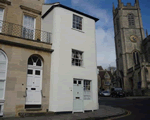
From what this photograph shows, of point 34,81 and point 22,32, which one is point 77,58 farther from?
point 22,32

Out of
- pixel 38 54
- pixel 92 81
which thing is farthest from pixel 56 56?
pixel 92 81

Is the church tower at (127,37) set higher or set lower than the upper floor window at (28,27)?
higher

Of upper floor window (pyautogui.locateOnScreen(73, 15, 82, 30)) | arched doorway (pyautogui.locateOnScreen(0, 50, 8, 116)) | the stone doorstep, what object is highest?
upper floor window (pyautogui.locateOnScreen(73, 15, 82, 30))

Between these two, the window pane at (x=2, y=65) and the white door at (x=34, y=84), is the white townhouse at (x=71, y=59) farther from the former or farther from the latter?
the window pane at (x=2, y=65)

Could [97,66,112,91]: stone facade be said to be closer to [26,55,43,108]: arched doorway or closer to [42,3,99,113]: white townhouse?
[42,3,99,113]: white townhouse

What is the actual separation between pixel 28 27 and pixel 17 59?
3.83m

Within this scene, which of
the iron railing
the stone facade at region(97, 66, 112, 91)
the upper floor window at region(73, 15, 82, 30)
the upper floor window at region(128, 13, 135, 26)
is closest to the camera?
the iron railing

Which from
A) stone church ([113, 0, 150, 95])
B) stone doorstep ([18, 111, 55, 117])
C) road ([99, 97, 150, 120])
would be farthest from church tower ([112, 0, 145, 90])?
stone doorstep ([18, 111, 55, 117])

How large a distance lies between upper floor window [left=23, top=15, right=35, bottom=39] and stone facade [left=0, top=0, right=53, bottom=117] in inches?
17.4

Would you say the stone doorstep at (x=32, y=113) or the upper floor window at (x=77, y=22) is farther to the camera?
the upper floor window at (x=77, y=22)

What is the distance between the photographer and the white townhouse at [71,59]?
11.2m

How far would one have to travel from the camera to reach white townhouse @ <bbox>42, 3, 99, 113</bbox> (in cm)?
1116

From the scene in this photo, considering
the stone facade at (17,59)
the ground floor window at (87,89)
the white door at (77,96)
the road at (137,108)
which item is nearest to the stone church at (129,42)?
the road at (137,108)

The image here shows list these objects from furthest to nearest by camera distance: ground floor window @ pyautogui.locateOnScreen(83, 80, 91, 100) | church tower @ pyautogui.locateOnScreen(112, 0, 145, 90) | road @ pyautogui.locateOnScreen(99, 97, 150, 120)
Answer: church tower @ pyautogui.locateOnScreen(112, 0, 145, 90) → ground floor window @ pyautogui.locateOnScreen(83, 80, 91, 100) → road @ pyautogui.locateOnScreen(99, 97, 150, 120)
